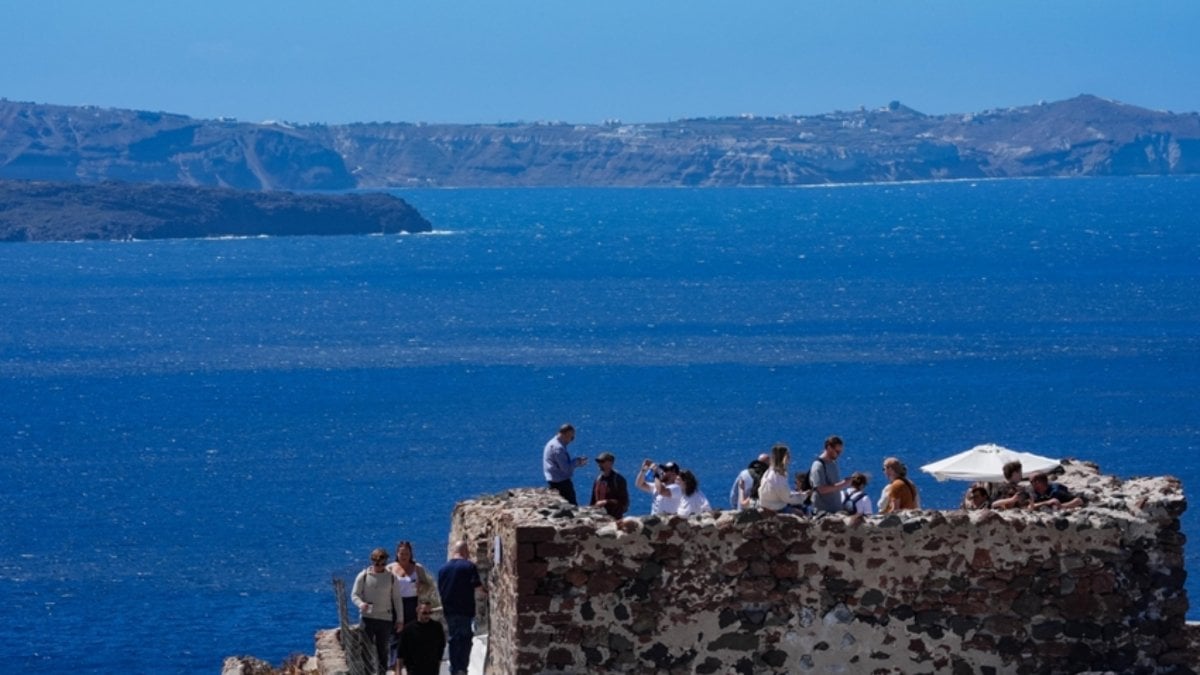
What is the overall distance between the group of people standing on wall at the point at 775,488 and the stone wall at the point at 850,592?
662mm

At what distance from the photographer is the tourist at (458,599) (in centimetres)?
1560

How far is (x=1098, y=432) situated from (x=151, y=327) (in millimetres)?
76582

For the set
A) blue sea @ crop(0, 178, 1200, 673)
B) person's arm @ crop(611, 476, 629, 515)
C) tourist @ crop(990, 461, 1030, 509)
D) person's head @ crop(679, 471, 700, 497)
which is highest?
tourist @ crop(990, 461, 1030, 509)

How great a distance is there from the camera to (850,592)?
46.7 ft

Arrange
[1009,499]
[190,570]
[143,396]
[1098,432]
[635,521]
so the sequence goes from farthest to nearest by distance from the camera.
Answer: [143,396] < [1098,432] < [190,570] < [1009,499] < [635,521]

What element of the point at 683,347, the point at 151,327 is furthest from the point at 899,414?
the point at 151,327

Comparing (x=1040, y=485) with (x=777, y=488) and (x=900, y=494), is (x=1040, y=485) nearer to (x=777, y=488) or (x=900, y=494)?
(x=900, y=494)

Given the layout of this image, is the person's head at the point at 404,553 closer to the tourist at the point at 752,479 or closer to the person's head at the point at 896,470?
the tourist at the point at 752,479

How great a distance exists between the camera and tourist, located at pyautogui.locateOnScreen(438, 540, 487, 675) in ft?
51.2

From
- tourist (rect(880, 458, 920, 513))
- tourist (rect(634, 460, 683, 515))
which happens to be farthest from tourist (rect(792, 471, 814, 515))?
tourist (rect(634, 460, 683, 515))

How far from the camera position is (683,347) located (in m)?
118

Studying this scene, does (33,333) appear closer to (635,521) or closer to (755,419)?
(755,419)

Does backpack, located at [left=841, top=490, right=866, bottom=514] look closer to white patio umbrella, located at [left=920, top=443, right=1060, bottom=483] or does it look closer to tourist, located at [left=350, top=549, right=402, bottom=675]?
tourist, located at [left=350, top=549, right=402, bottom=675]

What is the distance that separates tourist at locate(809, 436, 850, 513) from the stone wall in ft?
5.40
